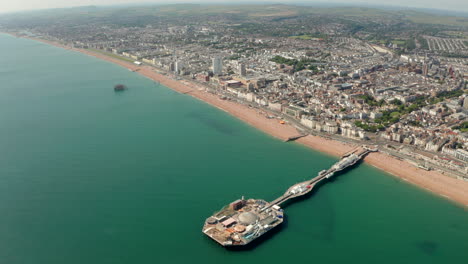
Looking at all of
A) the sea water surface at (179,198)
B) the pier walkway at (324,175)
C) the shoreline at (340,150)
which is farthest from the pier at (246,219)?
the shoreline at (340,150)

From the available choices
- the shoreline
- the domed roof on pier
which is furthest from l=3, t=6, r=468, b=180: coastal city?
the domed roof on pier

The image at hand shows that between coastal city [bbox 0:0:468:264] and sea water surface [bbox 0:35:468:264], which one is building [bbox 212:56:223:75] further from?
sea water surface [bbox 0:35:468:264]

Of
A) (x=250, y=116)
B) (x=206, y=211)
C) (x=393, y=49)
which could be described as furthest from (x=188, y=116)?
(x=393, y=49)

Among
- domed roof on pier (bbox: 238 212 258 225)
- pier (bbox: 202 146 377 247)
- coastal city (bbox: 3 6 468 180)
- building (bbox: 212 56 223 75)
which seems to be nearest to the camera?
pier (bbox: 202 146 377 247)

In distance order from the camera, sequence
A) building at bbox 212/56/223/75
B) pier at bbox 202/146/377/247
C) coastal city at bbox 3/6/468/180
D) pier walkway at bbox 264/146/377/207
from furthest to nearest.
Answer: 1. building at bbox 212/56/223/75
2. coastal city at bbox 3/6/468/180
3. pier walkway at bbox 264/146/377/207
4. pier at bbox 202/146/377/247

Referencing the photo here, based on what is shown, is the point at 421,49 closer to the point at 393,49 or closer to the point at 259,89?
the point at 393,49

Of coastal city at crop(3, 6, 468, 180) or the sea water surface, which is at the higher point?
coastal city at crop(3, 6, 468, 180)
